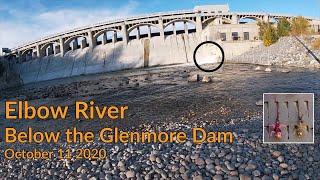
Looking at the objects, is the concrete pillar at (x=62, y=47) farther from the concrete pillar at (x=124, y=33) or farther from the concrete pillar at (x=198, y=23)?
the concrete pillar at (x=198, y=23)

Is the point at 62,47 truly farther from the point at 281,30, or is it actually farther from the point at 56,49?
the point at 281,30

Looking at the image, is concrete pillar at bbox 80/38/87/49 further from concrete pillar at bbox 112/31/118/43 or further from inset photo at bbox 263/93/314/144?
inset photo at bbox 263/93/314/144

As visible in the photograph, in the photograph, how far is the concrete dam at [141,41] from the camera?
280ft

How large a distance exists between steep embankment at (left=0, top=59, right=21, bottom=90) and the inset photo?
9762 cm

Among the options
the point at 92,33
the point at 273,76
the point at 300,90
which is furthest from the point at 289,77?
the point at 92,33

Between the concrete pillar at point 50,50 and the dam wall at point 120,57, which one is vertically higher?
the concrete pillar at point 50,50

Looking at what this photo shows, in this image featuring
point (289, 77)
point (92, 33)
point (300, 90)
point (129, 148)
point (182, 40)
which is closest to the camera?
point (129, 148)

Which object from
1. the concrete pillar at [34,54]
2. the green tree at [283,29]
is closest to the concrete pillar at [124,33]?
the concrete pillar at [34,54]

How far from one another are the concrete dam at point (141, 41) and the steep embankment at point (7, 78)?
2.40 meters

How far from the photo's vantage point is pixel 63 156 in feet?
42.5

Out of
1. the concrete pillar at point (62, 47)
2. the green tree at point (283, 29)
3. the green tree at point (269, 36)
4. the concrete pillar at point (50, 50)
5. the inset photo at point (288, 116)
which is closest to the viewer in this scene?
the inset photo at point (288, 116)

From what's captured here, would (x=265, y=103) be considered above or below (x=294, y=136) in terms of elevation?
above

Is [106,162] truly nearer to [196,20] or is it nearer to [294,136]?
[294,136]

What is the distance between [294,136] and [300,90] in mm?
22365
